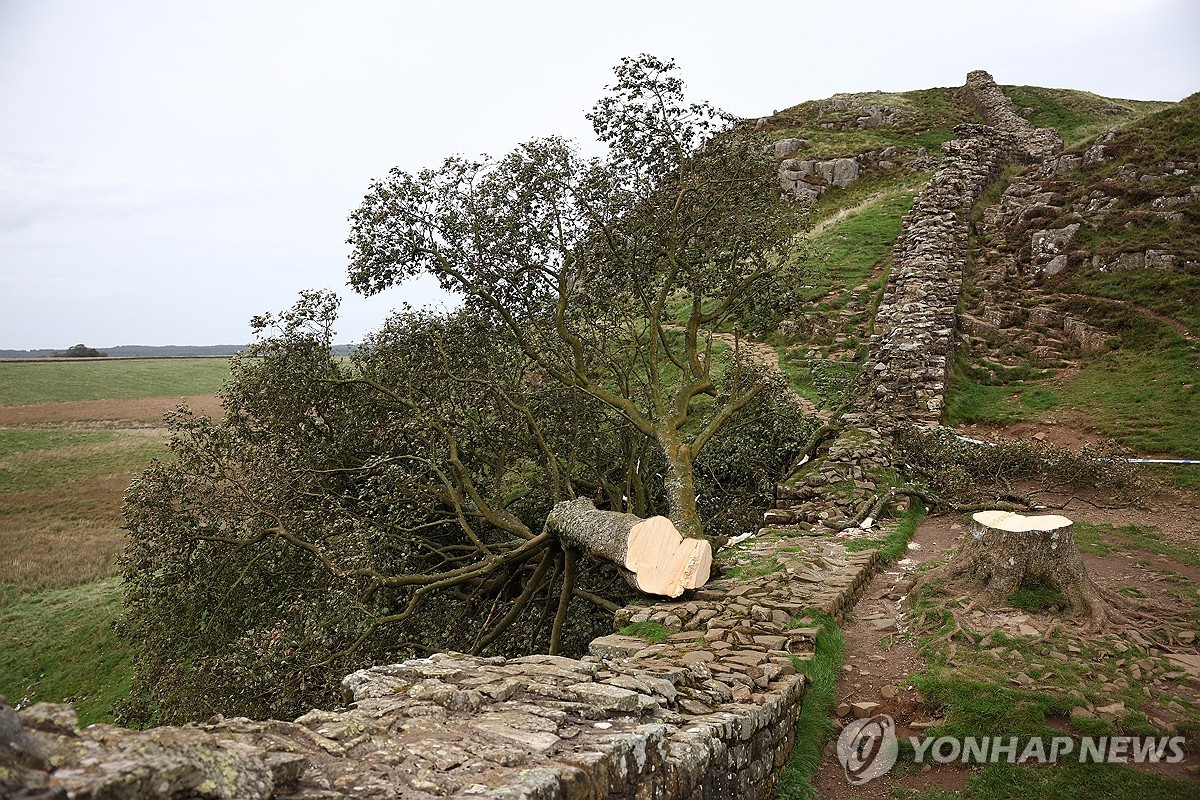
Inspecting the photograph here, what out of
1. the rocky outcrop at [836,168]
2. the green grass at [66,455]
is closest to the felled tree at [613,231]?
the green grass at [66,455]

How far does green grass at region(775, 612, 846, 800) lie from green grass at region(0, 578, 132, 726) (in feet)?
49.5

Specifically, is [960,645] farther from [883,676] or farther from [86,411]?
[86,411]

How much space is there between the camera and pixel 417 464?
40.9ft

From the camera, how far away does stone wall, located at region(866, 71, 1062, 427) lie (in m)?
16.6

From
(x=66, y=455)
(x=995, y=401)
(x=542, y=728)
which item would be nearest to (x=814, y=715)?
(x=542, y=728)

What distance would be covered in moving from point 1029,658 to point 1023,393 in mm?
12105

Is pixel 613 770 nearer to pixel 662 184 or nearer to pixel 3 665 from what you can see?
pixel 662 184

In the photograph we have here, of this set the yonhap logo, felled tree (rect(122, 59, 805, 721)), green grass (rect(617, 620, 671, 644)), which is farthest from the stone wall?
the yonhap logo

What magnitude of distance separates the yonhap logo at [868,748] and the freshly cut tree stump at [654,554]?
2586 millimetres

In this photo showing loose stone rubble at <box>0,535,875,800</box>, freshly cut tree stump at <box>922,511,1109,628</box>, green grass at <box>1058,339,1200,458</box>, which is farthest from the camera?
green grass at <box>1058,339,1200,458</box>

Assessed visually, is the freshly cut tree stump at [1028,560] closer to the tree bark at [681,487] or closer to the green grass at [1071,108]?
the tree bark at [681,487]

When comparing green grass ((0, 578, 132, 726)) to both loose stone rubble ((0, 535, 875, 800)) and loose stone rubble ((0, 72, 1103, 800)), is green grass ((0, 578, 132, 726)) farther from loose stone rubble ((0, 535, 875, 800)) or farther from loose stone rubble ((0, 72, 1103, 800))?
loose stone rubble ((0, 535, 875, 800))

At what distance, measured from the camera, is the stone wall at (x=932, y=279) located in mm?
16578

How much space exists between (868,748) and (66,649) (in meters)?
19.5
